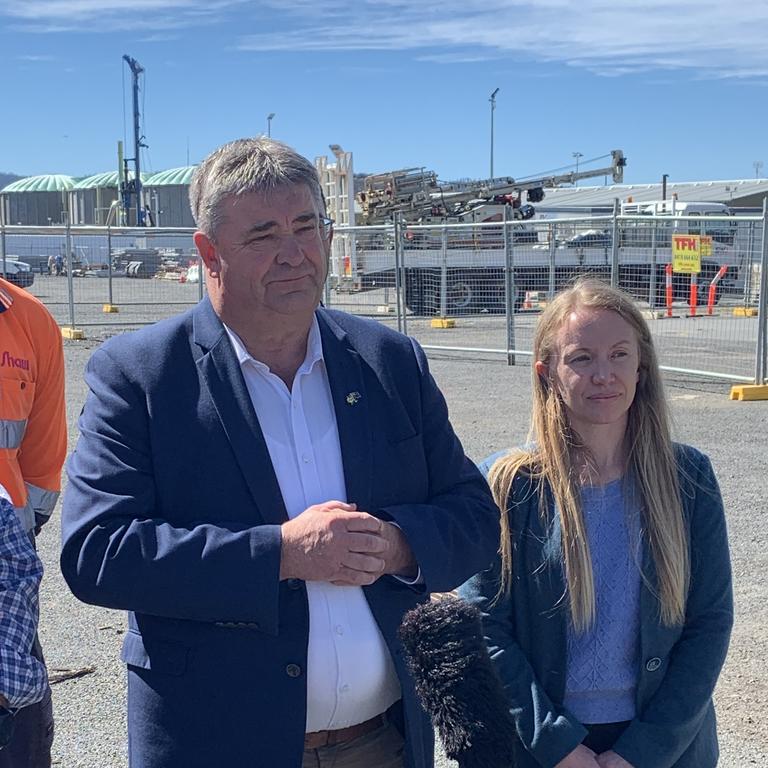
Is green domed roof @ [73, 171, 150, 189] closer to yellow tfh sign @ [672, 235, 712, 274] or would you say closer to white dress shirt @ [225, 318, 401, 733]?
yellow tfh sign @ [672, 235, 712, 274]

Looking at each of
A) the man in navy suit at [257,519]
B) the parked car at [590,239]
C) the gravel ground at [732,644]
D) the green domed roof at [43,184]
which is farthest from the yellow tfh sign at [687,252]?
the green domed roof at [43,184]

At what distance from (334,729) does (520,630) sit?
55 centimetres

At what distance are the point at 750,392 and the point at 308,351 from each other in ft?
32.0

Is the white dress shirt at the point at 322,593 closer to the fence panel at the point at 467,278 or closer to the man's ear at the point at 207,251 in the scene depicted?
the man's ear at the point at 207,251

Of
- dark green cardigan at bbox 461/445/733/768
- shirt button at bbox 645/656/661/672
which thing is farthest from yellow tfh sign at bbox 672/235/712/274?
shirt button at bbox 645/656/661/672

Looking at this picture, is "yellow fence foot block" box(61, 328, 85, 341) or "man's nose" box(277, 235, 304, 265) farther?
"yellow fence foot block" box(61, 328, 85, 341)

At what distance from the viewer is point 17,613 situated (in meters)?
1.92

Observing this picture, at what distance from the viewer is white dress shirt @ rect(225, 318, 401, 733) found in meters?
2.17

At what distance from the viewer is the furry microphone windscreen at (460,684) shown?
69.9 inches

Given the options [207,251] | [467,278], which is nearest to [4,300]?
[207,251]

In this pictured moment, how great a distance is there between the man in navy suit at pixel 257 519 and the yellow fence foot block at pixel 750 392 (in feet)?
31.5

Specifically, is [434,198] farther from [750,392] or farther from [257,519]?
[257,519]

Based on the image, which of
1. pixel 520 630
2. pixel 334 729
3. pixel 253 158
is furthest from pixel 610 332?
pixel 334 729

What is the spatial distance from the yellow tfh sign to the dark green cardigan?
36.5 feet
